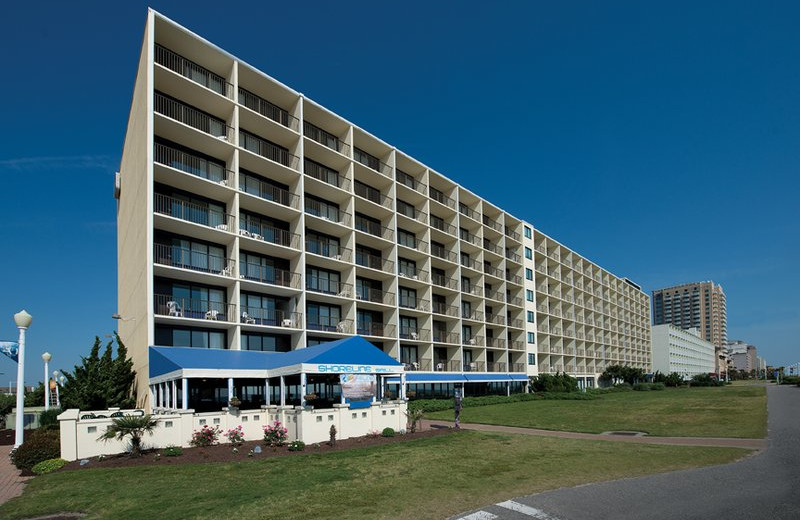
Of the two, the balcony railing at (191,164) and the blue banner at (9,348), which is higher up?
the balcony railing at (191,164)

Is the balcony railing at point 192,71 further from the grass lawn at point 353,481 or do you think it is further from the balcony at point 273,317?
the grass lawn at point 353,481

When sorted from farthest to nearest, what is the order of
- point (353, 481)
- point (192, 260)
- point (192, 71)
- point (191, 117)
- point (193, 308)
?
point (192, 71), point (191, 117), point (192, 260), point (193, 308), point (353, 481)

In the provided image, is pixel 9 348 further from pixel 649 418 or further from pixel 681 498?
pixel 649 418

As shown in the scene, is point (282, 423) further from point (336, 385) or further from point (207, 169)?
point (207, 169)

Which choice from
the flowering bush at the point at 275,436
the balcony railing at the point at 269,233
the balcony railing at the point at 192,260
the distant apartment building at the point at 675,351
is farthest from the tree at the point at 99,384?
the distant apartment building at the point at 675,351

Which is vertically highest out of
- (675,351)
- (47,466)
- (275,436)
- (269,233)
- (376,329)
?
(269,233)

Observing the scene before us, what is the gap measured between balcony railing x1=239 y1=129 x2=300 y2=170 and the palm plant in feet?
76.1

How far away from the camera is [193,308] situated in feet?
111

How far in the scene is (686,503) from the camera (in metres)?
12.3

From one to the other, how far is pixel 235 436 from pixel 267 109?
25987 millimetres

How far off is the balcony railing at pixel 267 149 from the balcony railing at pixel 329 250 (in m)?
6.09

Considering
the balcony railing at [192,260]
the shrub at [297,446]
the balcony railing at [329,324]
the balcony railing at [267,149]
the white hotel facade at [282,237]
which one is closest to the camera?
the shrub at [297,446]

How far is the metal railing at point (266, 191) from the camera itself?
38281 mm

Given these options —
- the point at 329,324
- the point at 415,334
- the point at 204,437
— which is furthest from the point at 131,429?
the point at 415,334
